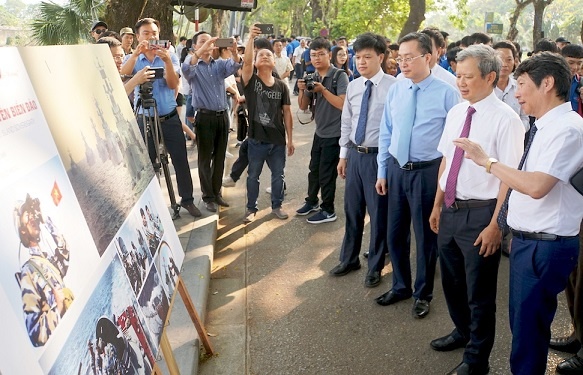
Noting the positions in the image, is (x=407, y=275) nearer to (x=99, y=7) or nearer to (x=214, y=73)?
(x=214, y=73)

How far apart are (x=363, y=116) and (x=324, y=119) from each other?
4.50 feet

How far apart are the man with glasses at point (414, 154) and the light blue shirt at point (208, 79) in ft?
8.20

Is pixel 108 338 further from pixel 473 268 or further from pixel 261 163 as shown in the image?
pixel 261 163

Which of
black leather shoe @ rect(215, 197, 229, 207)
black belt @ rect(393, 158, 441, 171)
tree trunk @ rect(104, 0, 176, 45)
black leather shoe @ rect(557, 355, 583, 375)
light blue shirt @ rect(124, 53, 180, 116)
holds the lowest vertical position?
black leather shoe @ rect(557, 355, 583, 375)

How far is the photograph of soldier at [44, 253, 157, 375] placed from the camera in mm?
1560

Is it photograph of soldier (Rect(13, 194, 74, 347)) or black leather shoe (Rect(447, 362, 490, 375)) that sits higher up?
photograph of soldier (Rect(13, 194, 74, 347))

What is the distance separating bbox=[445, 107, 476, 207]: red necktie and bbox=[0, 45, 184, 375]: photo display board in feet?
5.45

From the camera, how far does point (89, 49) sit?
2.53 meters

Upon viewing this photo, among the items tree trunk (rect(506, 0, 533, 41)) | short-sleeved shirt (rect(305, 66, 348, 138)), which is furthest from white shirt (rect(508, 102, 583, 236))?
tree trunk (rect(506, 0, 533, 41))

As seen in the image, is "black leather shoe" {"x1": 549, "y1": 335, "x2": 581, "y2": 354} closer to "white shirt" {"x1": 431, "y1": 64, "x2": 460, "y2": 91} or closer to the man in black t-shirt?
"white shirt" {"x1": 431, "y1": 64, "x2": 460, "y2": 91}

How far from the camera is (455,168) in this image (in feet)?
10.5

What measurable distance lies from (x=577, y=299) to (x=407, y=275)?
4.10ft

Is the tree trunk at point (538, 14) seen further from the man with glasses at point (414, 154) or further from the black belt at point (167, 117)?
the man with glasses at point (414, 154)

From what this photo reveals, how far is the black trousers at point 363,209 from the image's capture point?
445 cm
